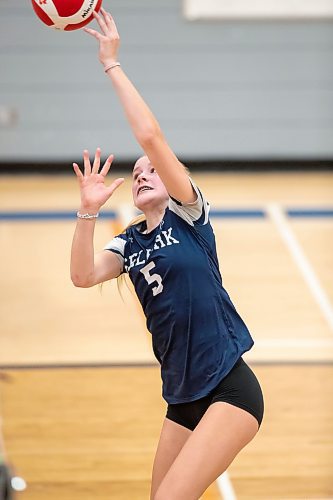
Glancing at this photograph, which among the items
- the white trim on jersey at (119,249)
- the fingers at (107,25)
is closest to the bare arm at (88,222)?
the white trim on jersey at (119,249)

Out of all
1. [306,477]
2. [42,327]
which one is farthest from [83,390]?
[306,477]

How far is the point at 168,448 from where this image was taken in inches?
163

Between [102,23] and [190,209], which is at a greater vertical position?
[102,23]

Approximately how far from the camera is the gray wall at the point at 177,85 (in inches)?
501

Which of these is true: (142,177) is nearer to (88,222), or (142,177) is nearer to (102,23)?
(88,222)

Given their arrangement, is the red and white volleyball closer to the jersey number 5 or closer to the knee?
the jersey number 5

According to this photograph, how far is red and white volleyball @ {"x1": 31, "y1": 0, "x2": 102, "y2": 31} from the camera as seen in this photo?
4.12m

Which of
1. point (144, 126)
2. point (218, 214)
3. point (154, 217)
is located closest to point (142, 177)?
point (154, 217)

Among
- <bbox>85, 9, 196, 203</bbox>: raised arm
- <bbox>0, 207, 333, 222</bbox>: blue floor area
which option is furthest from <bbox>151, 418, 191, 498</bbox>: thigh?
<bbox>0, 207, 333, 222</bbox>: blue floor area

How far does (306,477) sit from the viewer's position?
5.77 m

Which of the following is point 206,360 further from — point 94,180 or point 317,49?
point 317,49

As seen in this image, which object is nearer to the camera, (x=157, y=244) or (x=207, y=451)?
(x=207, y=451)

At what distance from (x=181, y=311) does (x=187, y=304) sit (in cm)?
4

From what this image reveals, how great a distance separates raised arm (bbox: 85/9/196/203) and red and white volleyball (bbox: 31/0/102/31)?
22cm
